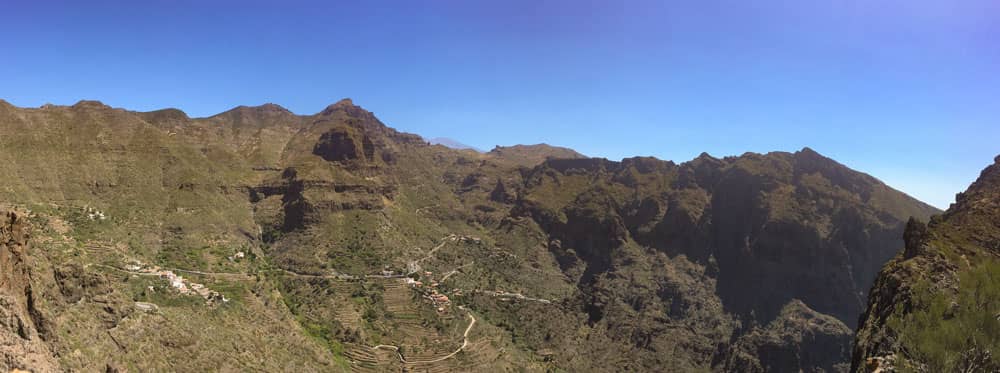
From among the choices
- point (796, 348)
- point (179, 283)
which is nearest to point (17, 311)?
point (179, 283)

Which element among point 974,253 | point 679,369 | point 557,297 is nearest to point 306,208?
point 557,297

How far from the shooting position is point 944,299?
26562mm

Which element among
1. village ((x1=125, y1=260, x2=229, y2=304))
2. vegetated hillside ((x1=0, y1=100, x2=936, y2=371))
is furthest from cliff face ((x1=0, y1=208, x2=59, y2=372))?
village ((x1=125, y1=260, x2=229, y2=304))

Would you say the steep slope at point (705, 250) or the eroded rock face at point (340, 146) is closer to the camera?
the steep slope at point (705, 250)

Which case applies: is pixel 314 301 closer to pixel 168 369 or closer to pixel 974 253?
pixel 168 369

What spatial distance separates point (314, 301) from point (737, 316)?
9152cm

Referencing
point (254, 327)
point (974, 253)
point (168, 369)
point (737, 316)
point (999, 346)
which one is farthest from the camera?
point (737, 316)

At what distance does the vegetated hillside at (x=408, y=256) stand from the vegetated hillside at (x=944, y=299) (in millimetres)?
47575

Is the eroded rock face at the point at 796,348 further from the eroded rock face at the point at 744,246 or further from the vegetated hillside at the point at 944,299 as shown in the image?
the vegetated hillside at the point at 944,299

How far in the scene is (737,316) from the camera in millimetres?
105938

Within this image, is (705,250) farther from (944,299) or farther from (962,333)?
(962,333)

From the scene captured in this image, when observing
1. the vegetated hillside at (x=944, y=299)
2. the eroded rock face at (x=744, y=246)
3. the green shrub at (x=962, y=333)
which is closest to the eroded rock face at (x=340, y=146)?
the eroded rock face at (x=744, y=246)

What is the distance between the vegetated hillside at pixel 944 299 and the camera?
21719 millimetres

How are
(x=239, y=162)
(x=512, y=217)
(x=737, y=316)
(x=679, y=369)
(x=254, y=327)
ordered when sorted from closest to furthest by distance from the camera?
(x=254, y=327) → (x=679, y=369) → (x=737, y=316) → (x=239, y=162) → (x=512, y=217)
